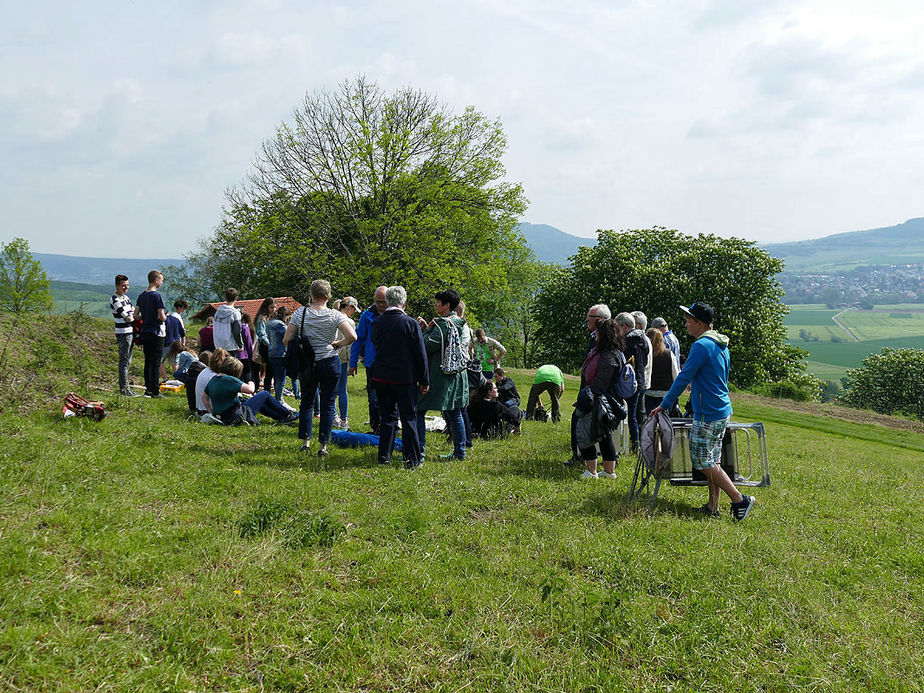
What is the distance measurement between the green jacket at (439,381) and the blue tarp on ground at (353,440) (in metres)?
1.06

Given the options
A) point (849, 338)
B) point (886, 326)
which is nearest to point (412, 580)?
point (849, 338)

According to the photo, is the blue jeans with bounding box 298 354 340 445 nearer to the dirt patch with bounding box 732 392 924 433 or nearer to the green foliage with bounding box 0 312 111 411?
the green foliage with bounding box 0 312 111 411

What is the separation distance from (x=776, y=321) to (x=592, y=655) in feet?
134

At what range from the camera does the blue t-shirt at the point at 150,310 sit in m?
11.0

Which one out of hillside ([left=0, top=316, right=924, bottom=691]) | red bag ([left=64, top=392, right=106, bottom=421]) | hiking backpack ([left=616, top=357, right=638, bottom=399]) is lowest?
hillside ([left=0, top=316, right=924, bottom=691])

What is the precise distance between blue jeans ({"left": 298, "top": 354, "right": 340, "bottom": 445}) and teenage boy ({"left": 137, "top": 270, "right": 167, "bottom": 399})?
4.62 meters

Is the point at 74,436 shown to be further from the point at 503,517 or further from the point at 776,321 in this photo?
the point at 776,321

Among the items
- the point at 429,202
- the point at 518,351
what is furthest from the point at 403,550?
the point at 518,351

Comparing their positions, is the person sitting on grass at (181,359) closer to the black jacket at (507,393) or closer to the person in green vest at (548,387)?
the black jacket at (507,393)

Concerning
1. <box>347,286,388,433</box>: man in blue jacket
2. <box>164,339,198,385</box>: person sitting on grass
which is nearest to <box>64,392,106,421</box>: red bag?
<box>164,339,198,385</box>: person sitting on grass

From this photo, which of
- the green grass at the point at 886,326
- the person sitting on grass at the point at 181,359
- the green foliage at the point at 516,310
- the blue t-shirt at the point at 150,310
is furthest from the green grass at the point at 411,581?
the green grass at the point at 886,326

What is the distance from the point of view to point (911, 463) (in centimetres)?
1342

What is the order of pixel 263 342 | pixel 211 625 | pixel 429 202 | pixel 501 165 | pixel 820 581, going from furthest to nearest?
pixel 501 165, pixel 429 202, pixel 263 342, pixel 820 581, pixel 211 625

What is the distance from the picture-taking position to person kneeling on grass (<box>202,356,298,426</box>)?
9.55 m
